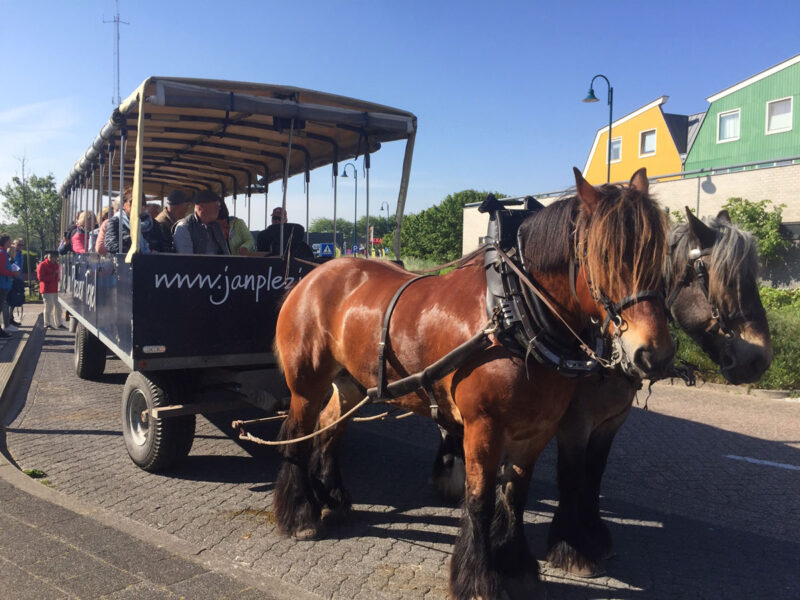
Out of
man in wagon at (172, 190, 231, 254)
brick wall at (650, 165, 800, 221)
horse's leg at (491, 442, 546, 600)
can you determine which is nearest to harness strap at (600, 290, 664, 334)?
horse's leg at (491, 442, 546, 600)

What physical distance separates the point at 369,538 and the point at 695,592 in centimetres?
179

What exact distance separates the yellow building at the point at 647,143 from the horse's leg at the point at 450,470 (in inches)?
1093

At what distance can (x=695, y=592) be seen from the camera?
3.15 m

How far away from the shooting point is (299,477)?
3.95m

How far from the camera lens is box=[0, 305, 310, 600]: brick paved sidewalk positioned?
9.98 feet

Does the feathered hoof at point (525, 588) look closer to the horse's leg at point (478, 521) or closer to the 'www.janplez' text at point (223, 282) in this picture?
the horse's leg at point (478, 521)

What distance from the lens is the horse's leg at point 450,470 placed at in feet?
14.1

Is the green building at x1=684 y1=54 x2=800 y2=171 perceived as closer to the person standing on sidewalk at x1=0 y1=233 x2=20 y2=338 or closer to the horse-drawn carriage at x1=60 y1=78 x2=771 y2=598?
the horse-drawn carriage at x1=60 y1=78 x2=771 y2=598

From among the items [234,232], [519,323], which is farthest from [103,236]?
[519,323]

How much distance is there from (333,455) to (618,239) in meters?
2.59

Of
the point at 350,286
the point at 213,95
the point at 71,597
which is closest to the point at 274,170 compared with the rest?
the point at 213,95

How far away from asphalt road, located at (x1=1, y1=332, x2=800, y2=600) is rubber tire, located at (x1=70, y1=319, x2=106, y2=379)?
4.12 feet

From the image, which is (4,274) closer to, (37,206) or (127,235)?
(127,235)

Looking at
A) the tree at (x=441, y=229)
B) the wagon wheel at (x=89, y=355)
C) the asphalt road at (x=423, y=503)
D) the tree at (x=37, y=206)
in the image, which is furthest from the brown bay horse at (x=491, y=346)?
the tree at (x=441, y=229)
